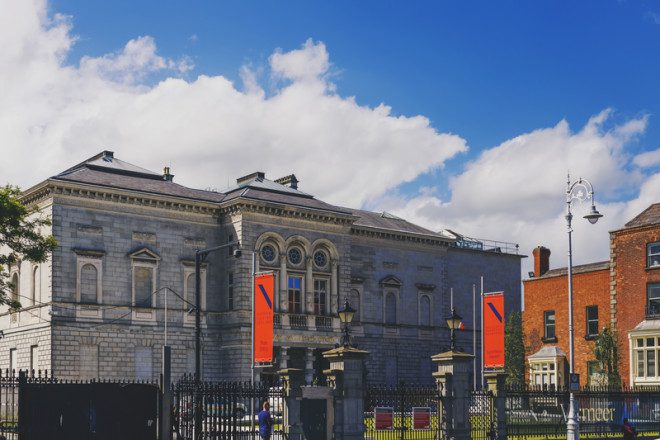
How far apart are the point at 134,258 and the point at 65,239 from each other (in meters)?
4.71

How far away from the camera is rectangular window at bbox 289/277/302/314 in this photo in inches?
2633

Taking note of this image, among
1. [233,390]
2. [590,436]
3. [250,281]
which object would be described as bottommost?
[590,436]

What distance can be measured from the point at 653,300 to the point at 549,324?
7.58m

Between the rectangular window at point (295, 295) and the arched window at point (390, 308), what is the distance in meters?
9.83

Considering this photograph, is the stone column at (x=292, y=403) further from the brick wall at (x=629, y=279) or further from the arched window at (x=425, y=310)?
the arched window at (x=425, y=310)

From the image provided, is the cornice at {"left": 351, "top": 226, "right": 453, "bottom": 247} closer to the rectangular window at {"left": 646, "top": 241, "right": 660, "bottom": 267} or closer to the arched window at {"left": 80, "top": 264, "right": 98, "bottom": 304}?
the arched window at {"left": 80, "top": 264, "right": 98, "bottom": 304}

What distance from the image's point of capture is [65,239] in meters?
58.7

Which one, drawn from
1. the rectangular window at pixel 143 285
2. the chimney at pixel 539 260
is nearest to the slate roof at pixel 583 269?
the chimney at pixel 539 260

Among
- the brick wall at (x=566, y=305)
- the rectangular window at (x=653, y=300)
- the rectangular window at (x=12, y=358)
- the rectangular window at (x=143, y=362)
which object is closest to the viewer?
the rectangular window at (x=653, y=300)

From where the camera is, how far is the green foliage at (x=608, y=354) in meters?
53.8

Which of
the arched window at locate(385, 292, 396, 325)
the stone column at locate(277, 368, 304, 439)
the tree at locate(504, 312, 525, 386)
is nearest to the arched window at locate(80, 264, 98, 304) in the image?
the arched window at locate(385, 292, 396, 325)

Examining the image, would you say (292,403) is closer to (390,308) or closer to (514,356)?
(514,356)

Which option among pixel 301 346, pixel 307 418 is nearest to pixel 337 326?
pixel 301 346

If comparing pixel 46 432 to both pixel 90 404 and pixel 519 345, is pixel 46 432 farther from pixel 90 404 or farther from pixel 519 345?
pixel 519 345
